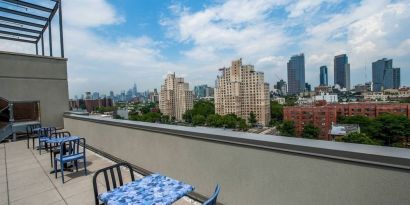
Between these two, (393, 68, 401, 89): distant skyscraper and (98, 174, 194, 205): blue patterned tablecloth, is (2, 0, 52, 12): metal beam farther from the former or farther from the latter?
(393, 68, 401, 89): distant skyscraper

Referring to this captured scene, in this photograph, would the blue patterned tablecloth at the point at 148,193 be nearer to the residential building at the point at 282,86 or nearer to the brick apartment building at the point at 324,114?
the brick apartment building at the point at 324,114

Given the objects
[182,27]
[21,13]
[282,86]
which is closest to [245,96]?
[182,27]

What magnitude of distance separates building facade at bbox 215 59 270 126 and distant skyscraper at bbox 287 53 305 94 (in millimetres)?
86567

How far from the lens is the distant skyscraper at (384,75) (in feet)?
221

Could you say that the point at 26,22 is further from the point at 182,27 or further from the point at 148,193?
the point at 148,193

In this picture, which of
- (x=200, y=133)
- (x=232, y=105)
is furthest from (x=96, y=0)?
(x=232, y=105)

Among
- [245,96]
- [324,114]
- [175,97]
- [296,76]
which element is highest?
[296,76]

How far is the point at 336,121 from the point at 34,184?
41.0 m

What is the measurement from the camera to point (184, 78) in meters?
72.6

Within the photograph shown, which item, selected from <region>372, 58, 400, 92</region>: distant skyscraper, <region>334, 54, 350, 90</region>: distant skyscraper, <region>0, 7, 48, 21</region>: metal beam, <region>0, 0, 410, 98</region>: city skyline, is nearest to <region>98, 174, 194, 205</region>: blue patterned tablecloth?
<region>0, 0, 410, 98</region>: city skyline

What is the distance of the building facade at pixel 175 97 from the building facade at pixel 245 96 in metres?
10.5

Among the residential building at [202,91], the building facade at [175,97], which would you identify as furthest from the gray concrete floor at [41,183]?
the residential building at [202,91]

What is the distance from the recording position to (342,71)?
117062 mm

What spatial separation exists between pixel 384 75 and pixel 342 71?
53.9 meters
